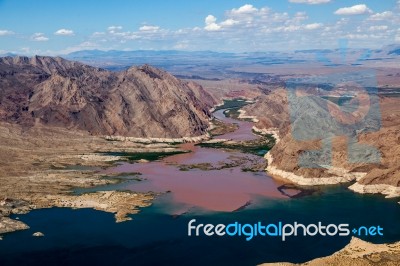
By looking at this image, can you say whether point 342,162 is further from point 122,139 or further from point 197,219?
point 122,139

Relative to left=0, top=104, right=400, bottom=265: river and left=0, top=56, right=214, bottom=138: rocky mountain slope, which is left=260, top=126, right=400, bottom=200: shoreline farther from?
left=0, top=56, right=214, bottom=138: rocky mountain slope

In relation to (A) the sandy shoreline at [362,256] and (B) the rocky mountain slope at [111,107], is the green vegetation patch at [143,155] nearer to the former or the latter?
(B) the rocky mountain slope at [111,107]

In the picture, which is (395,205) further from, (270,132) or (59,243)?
(270,132)

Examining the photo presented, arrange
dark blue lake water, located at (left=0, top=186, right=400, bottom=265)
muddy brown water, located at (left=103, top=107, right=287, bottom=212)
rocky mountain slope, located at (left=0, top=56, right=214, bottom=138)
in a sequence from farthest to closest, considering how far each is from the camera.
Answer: rocky mountain slope, located at (left=0, top=56, right=214, bottom=138) < muddy brown water, located at (left=103, top=107, right=287, bottom=212) < dark blue lake water, located at (left=0, top=186, right=400, bottom=265)

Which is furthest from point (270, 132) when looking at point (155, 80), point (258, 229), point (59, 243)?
point (59, 243)

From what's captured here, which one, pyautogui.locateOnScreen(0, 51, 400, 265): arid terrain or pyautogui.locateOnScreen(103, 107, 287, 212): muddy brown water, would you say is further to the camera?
pyautogui.locateOnScreen(103, 107, 287, 212): muddy brown water

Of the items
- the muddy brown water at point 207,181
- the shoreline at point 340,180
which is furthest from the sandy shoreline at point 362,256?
the shoreline at point 340,180

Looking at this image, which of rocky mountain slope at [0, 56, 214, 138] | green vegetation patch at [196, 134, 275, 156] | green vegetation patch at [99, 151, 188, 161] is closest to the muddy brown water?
green vegetation patch at [99, 151, 188, 161]

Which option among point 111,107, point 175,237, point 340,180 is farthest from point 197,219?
point 111,107
